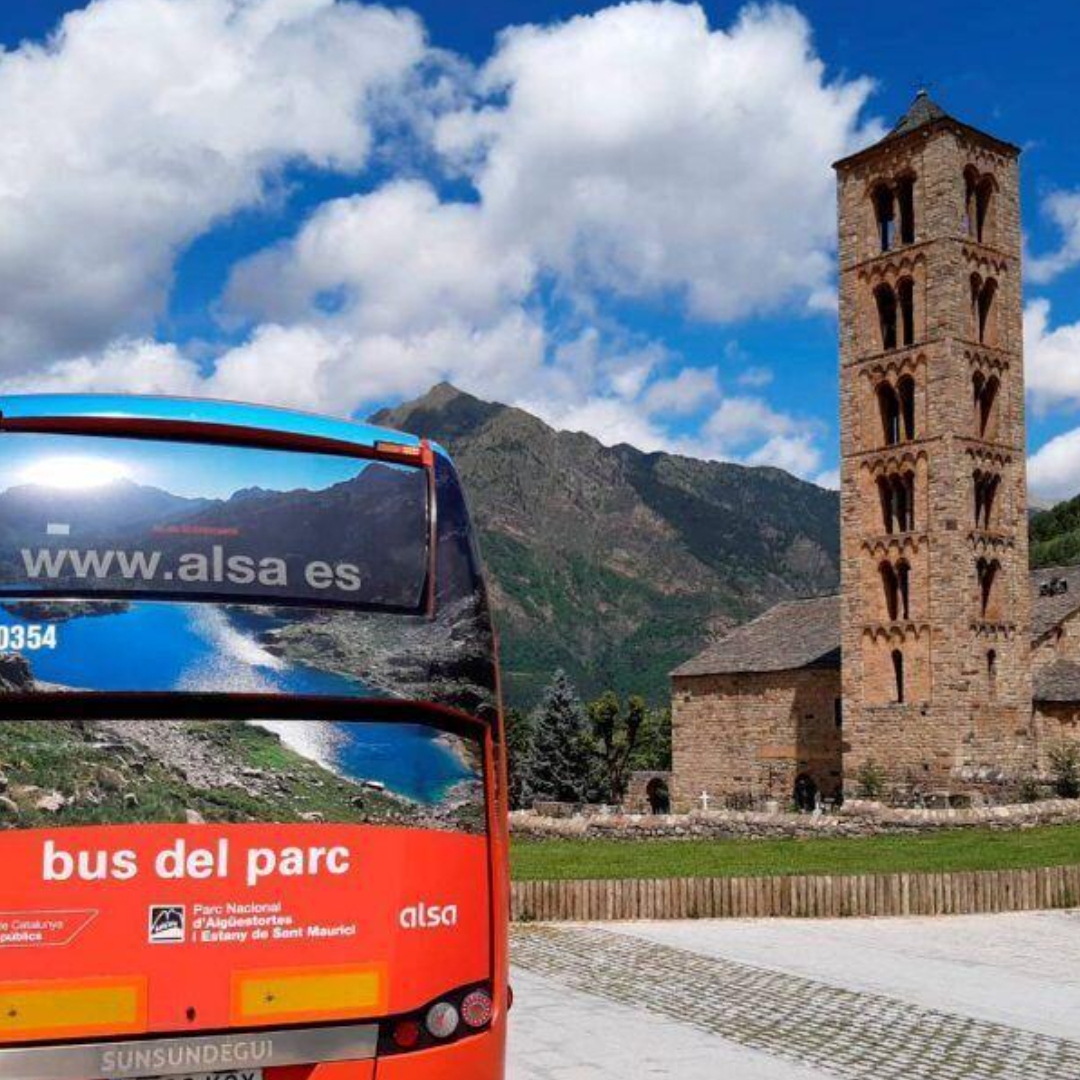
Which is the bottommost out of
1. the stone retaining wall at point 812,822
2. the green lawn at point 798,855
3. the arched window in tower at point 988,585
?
the green lawn at point 798,855

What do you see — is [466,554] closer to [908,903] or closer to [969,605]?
[908,903]

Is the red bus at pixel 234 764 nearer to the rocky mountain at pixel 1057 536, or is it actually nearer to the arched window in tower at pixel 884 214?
the arched window in tower at pixel 884 214

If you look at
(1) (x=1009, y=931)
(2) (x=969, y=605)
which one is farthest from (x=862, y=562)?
Answer: (1) (x=1009, y=931)

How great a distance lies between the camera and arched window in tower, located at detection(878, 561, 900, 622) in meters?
45.4

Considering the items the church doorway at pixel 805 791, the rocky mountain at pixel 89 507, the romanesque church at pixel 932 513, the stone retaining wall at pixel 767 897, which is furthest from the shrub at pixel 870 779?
the rocky mountain at pixel 89 507

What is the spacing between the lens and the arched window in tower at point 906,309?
46094 millimetres

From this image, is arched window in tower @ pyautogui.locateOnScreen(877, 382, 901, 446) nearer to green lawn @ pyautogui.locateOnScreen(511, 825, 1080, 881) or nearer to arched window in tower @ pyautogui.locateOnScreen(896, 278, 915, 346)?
arched window in tower @ pyautogui.locateOnScreen(896, 278, 915, 346)

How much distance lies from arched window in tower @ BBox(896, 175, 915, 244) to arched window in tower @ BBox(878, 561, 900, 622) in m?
11.4

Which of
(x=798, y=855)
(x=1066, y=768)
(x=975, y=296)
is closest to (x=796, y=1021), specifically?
(x=798, y=855)

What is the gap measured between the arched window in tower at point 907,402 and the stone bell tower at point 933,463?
0.16 feet

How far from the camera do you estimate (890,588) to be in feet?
150

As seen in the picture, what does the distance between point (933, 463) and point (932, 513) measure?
5.44ft

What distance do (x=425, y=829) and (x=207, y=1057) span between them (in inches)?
55.4

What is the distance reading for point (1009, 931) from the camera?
731 inches
